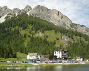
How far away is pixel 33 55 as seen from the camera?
185 m

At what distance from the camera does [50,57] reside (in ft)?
584

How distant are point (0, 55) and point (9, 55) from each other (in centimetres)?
Answer: 1150

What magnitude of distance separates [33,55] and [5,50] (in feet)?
157

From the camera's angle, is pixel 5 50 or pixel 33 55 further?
pixel 33 55

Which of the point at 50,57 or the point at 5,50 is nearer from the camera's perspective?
the point at 5,50

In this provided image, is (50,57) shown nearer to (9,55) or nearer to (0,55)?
(9,55)

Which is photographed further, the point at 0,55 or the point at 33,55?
the point at 33,55

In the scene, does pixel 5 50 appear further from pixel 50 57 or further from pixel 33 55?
pixel 50 57

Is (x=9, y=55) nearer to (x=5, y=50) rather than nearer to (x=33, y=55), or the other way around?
(x=5, y=50)

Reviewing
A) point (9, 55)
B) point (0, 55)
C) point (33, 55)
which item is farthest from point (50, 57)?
point (0, 55)

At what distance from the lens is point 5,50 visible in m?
147

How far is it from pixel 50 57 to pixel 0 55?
65151 millimetres

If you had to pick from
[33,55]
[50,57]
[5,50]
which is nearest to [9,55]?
[5,50]

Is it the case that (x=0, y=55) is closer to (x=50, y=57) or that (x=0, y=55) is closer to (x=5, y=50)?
(x=5, y=50)
